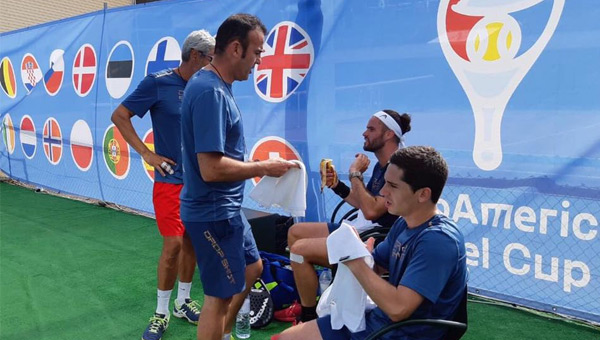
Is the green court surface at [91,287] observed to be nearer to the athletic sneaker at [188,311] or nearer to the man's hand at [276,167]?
the athletic sneaker at [188,311]

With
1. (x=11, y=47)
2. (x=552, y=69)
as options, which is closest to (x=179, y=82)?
(x=552, y=69)

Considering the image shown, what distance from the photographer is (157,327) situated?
2873mm

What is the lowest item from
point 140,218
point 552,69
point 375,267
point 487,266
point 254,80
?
point 140,218

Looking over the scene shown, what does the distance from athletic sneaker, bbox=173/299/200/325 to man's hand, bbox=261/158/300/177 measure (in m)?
1.29

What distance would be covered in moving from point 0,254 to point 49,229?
853 millimetres

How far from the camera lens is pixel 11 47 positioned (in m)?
7.76

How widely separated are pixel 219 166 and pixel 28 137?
21.6 ft

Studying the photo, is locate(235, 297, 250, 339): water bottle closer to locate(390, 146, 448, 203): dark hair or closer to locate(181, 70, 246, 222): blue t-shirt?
locate(181, 70, 246, 222): blue t-shirt

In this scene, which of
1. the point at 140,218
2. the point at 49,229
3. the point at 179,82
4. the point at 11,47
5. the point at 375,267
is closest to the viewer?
the point at 375,267

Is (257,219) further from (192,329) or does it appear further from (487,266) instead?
(487,266)

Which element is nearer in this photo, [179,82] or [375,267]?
[375,267]

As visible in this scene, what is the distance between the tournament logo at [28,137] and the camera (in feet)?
24.0

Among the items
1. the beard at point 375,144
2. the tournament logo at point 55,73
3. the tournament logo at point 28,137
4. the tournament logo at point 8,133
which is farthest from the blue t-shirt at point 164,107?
the tournament logo at point 8,133

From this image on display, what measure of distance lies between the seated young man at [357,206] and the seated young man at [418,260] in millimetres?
845
